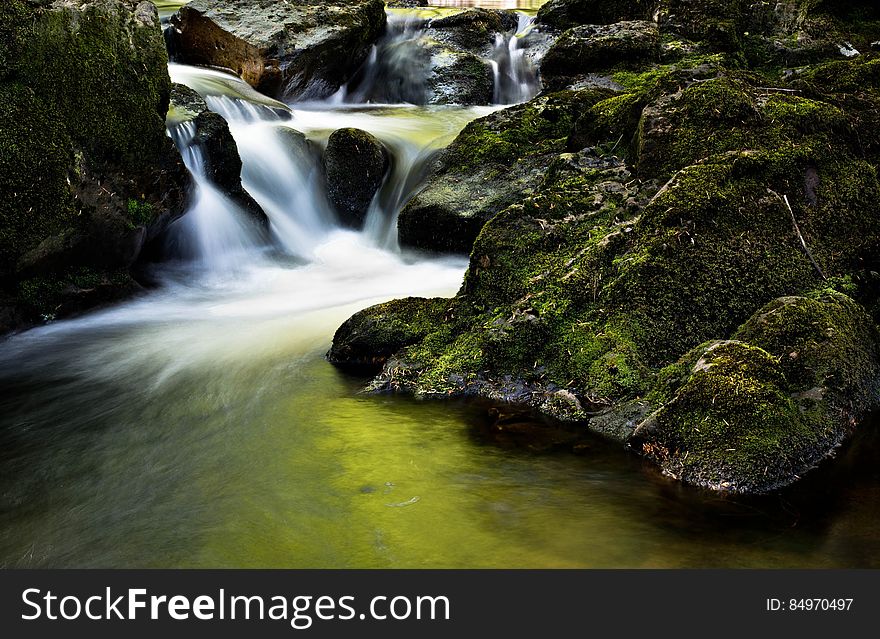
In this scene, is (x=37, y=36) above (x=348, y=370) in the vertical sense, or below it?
above

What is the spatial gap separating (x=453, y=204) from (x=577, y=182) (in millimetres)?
2618

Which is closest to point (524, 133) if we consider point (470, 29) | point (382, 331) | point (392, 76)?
point (382, 331)

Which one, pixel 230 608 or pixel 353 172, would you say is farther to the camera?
pixel 353 172

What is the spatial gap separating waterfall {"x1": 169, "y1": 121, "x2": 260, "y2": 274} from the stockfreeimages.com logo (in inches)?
272

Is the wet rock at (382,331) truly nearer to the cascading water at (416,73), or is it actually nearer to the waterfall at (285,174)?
the waterfall at (285,174)

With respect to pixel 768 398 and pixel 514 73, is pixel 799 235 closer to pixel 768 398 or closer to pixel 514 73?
pixel 768 398

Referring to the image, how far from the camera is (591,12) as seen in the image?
14.1 metres

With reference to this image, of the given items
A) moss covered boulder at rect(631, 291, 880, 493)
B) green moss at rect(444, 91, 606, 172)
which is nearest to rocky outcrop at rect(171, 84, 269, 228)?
green moss at rect(444, 91, 606, 172)

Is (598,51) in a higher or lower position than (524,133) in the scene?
higher

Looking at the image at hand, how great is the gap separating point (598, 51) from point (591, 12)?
3642 millimetres

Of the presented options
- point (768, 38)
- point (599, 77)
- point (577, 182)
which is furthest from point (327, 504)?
point (768, 38)

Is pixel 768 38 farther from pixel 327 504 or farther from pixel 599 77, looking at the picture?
pixel 327 504

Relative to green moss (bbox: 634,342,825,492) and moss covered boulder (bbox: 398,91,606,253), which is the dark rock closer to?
moss covered boulder (bbox: 398,91,606,253)

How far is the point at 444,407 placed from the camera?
16.5 ft
